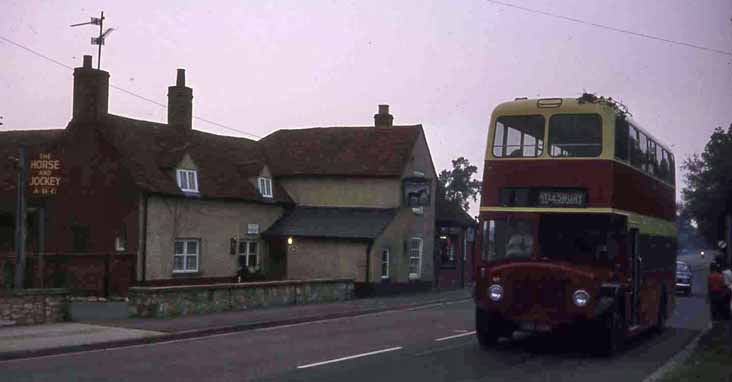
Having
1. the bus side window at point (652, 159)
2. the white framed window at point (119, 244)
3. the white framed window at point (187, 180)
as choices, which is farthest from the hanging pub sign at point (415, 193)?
the bus side window at point (652, 159)

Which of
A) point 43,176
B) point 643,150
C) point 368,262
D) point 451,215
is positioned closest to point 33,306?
point 43,176

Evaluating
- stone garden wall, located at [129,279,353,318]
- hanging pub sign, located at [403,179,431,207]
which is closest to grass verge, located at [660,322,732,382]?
stone garden wall, located at [129,279,353,318]

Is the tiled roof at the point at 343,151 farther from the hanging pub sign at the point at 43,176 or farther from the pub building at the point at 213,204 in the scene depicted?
the hanging pub sign at the point at 43,176

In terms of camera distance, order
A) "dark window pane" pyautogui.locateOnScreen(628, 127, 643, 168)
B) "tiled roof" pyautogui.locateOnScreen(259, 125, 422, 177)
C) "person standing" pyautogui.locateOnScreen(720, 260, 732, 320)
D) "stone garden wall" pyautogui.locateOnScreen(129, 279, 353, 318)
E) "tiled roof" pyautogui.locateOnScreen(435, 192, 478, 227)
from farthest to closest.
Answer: "tiled roof" pyautogui.locateOnScreen(435, 192, 478, 227) < "tiled roof" pyautogui.locateOnScreen(259, 125, 422, 177) < "stone garden wall" pyautogui.locateOnScreen(129, 279, 353, 318) < "person standing" pyautogui.locateOnScreen(720, 260, 732, 320) < "dark window pane" pyautogui.locateOnScreen(628, 127, 643, 168)

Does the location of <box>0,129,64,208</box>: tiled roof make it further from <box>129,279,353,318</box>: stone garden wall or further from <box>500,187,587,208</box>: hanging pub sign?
<box>500,187,587,208</box>: hanging pub sign

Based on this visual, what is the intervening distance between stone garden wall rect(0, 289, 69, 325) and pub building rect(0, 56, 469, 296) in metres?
5.45

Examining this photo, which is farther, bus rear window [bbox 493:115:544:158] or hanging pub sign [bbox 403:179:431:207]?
hanging pub sign [bbox 403:179:431:207]

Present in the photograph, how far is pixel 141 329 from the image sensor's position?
21469mm

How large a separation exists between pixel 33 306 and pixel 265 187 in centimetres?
1989

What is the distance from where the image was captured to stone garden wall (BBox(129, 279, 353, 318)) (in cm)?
2452

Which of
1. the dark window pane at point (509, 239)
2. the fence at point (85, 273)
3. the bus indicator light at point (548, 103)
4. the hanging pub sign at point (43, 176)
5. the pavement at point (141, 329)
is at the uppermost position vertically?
the bus indicator light at point (548, 103)

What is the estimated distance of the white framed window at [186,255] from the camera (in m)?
35.2

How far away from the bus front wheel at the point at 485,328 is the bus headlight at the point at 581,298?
81.8 inches

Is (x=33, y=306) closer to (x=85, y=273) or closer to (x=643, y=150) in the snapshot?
(x=85, y=273)
